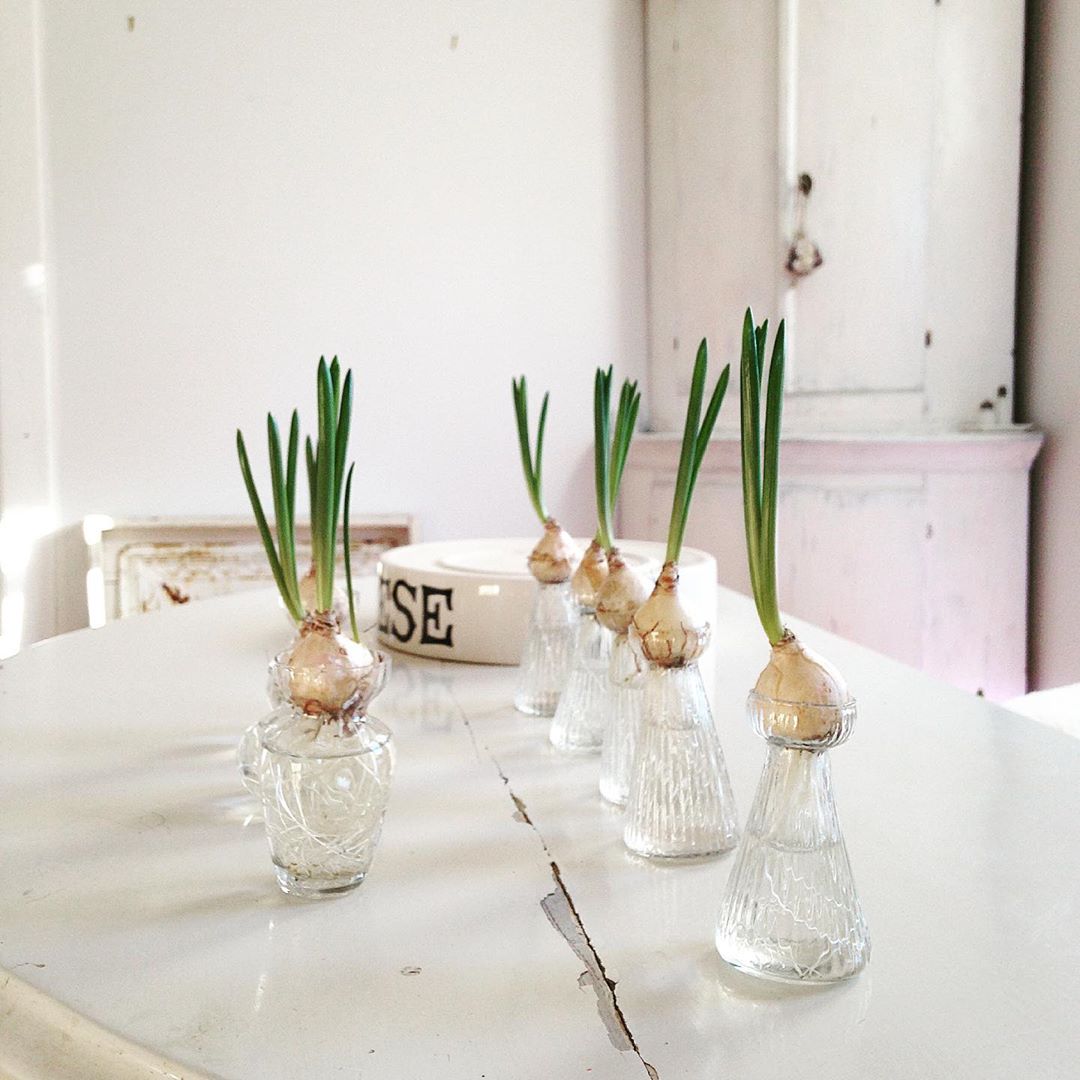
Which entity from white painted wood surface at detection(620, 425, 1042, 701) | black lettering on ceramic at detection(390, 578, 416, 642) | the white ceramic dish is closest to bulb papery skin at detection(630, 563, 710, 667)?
the white ceramic dish

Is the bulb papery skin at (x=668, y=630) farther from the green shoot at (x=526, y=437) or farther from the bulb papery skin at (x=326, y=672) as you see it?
the green shoot at (x=526, y=437)

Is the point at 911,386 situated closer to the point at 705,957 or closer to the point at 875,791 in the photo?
the point at 875,791

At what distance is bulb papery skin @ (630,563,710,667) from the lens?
525 mm

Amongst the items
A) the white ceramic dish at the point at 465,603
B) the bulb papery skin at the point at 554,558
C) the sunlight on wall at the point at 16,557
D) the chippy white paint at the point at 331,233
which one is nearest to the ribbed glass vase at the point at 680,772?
the bulb papery skin at the point at 554,558

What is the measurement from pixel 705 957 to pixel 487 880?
0.13 m

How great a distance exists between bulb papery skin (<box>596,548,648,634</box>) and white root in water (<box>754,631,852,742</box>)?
0.22 m

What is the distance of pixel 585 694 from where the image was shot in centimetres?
72

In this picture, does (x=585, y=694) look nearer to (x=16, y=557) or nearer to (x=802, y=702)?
(x=802, y=702)

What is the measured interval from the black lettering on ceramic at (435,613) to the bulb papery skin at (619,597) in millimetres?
416

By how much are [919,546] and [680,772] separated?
Answer: 1.75 m

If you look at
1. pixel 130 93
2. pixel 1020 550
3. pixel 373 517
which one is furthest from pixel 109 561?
pixel 1020 550

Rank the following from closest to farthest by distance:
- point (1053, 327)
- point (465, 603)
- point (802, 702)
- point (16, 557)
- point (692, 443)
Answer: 1. point (802, 702)
2. point (692, 443)
3. point (465, 603)
4. point (1053, 327)
5. point (16, 557)

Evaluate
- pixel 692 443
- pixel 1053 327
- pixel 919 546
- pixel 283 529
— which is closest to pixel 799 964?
pixel 692 443

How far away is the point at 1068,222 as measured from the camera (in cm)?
202
